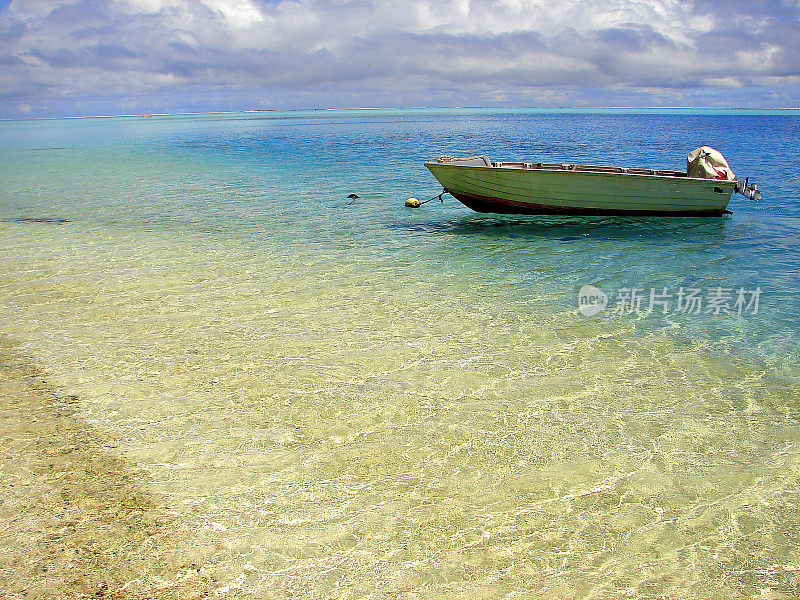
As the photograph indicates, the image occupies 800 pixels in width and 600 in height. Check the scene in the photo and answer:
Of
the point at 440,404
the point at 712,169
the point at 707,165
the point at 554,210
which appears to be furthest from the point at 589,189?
the point at 440,404

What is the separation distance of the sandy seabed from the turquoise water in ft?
0.56

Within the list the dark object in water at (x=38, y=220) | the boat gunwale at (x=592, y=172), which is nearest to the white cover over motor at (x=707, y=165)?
the boat gunwale at (x=592, y=172)

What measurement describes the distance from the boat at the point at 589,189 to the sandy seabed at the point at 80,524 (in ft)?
40.5

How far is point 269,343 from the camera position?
7270 millimetres

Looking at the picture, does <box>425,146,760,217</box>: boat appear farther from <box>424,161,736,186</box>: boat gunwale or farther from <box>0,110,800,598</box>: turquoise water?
<box>0,110,800,598</box>: turquoise water

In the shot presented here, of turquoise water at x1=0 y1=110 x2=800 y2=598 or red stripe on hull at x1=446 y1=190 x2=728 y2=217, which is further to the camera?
red stripe on hull at x1=446 y1=190 x2=728 y2=217

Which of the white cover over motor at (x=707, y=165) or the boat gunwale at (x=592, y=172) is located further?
the white cover over motor at (x=707, y=165)

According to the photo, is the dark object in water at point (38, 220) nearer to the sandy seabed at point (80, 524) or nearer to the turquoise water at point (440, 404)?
the turquoise water at point (440, 404)

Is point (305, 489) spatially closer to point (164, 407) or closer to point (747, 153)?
point (164, 407)

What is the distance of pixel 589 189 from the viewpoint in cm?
1542

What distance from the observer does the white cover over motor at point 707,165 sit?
16109 mm

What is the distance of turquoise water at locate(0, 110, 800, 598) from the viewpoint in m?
3.77

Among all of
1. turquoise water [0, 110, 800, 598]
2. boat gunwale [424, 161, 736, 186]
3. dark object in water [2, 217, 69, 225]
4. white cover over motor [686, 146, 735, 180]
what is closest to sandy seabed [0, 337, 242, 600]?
turquoise water [0, 110, 800, 598]

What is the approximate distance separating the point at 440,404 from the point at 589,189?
11.4 m
